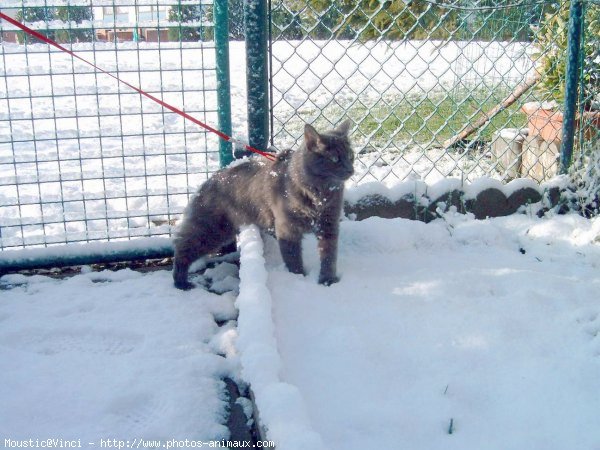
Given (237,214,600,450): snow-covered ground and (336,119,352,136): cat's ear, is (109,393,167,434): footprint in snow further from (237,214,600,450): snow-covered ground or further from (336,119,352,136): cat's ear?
(336,119,352,136): cat's ear

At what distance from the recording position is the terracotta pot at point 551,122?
349 cm

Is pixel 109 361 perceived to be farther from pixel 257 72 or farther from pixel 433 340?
pixel 257 72

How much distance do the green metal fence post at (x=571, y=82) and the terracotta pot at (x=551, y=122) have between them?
0.47 ft

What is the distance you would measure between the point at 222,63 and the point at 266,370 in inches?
66.8

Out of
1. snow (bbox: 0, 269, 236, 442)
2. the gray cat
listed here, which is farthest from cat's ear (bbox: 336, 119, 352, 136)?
snow (bbox: 0, 269, 236, 442)

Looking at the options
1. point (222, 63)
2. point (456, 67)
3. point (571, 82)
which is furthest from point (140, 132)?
point (571, 82)

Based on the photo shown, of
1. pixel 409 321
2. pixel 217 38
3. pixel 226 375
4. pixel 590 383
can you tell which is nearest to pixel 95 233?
pixel 217 38

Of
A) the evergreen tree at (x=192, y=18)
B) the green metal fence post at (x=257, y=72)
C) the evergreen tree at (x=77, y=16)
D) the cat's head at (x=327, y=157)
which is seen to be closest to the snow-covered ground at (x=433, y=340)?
the cat's head at (x=327, y=157)

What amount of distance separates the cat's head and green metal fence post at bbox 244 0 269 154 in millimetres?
495

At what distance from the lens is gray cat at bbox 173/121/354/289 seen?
266 cm

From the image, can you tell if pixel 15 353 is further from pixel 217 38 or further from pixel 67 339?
pixel 217 38

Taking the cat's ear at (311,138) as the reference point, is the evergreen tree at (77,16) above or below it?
above

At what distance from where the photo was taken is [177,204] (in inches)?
151

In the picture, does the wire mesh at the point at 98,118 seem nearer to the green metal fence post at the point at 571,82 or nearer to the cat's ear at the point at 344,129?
the cat's ear at the point at 344,129
